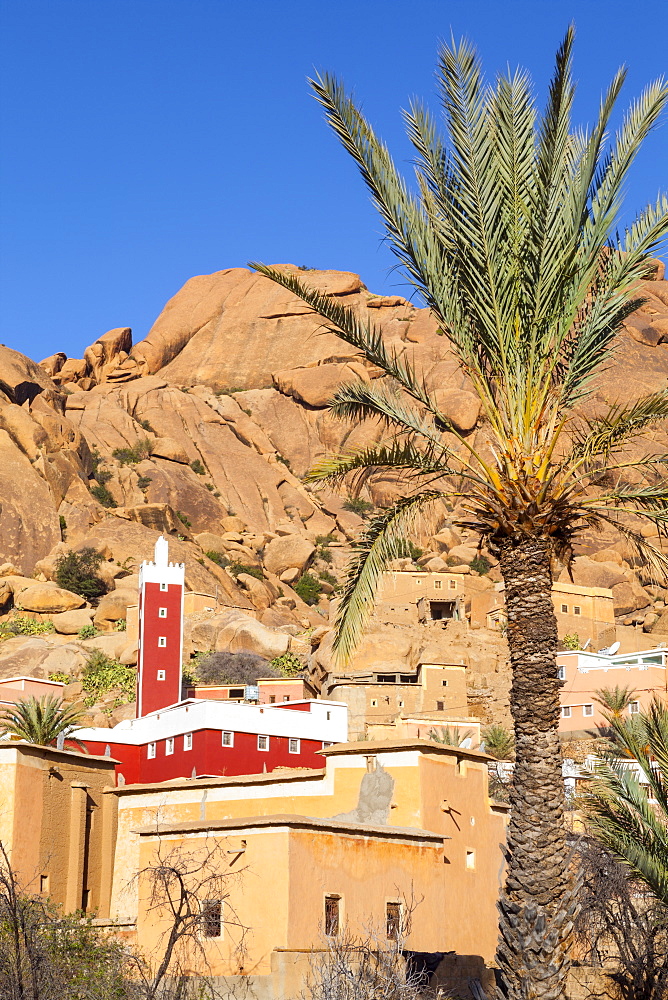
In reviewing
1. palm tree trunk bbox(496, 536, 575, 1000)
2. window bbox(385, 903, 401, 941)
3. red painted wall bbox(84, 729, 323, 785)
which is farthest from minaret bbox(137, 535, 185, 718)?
palm tree trunk bbox(496, 536, 575, 1000)

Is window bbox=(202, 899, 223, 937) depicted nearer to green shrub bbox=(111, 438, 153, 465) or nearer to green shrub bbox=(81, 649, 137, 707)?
green shrub bbox=(81, 649, 137, 707)

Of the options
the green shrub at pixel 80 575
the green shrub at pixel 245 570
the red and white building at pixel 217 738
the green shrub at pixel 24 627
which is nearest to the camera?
the red and white building at pixel 217 738

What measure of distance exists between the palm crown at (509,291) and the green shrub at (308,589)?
223 feet

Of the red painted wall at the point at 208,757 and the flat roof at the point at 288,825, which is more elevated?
the red painted wall at the point at 208,757

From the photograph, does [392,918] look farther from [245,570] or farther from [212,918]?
→ [245,570]

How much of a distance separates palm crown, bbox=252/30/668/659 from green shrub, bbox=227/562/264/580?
216 feet

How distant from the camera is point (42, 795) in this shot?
1043 inches

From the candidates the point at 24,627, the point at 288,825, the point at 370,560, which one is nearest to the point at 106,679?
the point at 24,627

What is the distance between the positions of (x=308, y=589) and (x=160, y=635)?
1032 inches

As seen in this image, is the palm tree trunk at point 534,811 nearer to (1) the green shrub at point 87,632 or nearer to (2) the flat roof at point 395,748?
(2) the flat roof at point 395,748

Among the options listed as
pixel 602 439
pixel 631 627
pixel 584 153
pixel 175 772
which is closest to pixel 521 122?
pixel 584 153

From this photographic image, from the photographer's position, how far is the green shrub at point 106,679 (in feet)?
189

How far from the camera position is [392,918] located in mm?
21578

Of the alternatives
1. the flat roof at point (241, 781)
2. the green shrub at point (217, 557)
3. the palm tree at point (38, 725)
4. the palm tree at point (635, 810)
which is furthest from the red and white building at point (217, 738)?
the green shrub at point (217, 557)
